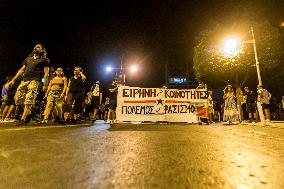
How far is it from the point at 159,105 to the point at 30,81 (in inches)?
216

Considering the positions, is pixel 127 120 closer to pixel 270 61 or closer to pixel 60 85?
pixel 60 85

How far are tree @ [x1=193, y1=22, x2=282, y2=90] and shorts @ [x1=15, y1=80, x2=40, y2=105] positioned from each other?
18586 millimetres

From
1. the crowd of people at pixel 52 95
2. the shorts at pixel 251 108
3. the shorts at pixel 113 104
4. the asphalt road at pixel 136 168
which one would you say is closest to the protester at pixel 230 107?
the crowd of people at pixel 52 95

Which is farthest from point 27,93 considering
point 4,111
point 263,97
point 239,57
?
point 239,57

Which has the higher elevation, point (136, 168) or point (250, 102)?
point (250, 102)

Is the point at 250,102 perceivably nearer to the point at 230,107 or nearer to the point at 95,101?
the point at 230,107

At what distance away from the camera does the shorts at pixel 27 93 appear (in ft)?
24.5

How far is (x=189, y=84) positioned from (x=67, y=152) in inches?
1978

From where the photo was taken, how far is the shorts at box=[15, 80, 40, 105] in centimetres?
746

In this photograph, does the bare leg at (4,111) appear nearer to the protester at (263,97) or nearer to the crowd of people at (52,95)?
the crowd of people at (52,95)

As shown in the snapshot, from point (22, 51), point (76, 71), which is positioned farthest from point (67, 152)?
point (22, 51)

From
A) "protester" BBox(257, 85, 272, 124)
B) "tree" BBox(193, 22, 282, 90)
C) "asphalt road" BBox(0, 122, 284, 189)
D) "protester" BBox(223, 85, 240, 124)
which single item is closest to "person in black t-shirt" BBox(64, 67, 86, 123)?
"asphalt road" BBox(0, 122, 284, 189)

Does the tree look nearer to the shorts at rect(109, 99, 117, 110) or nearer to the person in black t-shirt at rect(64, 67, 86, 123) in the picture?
the shorts at rect(109, 99, 117, 110)

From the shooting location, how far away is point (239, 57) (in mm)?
24734
